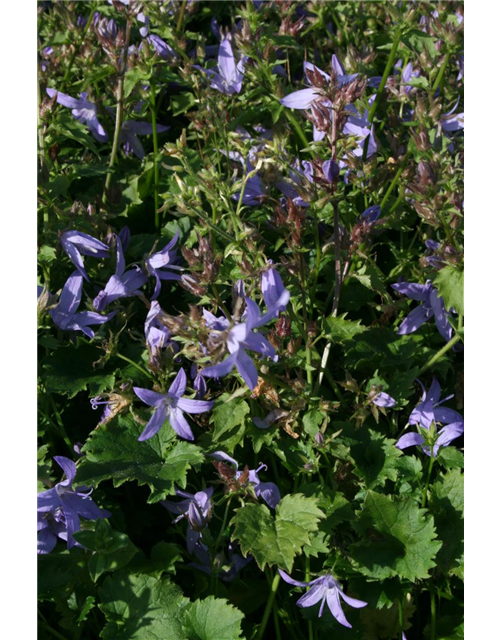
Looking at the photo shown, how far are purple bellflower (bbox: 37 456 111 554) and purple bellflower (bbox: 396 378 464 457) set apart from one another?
0.80 metres

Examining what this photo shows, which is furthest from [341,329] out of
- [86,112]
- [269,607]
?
[86,112]

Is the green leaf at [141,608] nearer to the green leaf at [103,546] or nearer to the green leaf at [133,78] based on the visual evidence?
the green leaf at [103,546]

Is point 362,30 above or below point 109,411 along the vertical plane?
above

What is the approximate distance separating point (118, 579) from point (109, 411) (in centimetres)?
41

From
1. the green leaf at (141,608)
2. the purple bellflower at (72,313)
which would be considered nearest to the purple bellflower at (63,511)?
the green leaf at (141,608)

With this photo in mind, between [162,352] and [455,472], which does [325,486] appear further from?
[162,352]

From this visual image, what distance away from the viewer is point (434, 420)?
2.08 meters

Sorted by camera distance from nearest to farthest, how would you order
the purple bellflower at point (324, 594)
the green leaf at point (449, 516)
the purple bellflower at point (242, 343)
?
1. the purple bellflower at point (242, 343)
2. the purple bellflower at point (324, 594)
3. the green leaf at point (449, 516)

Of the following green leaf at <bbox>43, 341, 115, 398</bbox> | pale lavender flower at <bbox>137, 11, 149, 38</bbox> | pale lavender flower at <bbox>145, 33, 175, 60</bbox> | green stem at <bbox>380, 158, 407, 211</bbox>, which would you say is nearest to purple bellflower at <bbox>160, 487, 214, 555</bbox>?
green leaf at <bbox>43, 341, 115, 398</bbox>

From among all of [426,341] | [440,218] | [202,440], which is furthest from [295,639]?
[440,218]

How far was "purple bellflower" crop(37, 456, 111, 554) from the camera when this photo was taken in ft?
5.85

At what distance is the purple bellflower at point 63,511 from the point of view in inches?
70.2

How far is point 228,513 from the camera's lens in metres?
2.02
